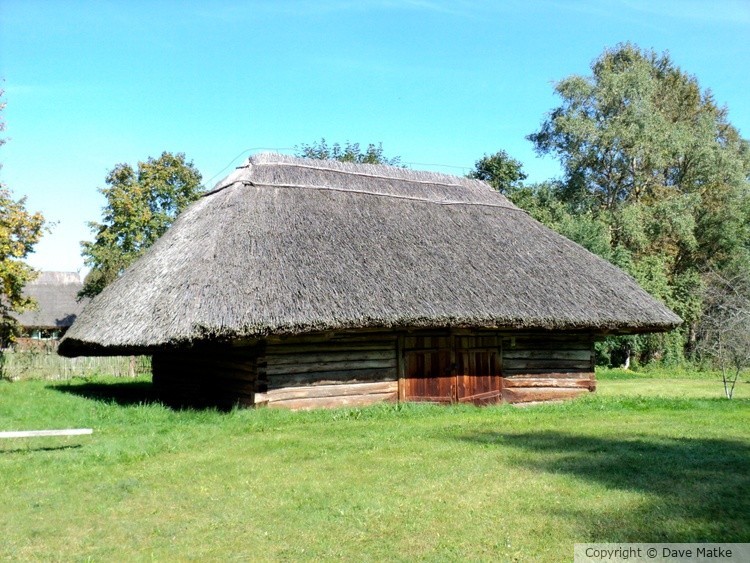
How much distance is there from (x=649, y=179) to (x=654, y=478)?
30.1 metres

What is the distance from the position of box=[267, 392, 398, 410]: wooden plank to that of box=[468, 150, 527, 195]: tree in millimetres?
24591

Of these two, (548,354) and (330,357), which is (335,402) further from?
(548,354)

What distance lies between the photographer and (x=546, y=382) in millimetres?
16578

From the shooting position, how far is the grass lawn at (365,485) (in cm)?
565

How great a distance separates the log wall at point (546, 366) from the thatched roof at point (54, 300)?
Result: 35.7 m

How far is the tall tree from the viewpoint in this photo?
105ft

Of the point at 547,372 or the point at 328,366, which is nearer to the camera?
the point at 328,366

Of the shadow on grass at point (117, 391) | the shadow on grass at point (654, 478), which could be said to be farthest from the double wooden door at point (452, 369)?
the shadow on grass at point (117, 391)

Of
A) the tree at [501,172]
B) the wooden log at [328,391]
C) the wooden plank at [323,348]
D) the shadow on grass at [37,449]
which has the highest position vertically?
the tree at [501,172]

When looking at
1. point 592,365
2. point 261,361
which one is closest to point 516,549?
point 261,361

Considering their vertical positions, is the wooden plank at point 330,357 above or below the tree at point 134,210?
below

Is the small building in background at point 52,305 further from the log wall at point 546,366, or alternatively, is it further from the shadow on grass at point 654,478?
the shadow on grass at point 654,478

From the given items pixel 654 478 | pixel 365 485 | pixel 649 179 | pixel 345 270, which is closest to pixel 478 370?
pixel 345 270

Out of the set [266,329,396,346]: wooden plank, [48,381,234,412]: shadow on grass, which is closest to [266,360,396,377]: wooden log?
[266,329,396,346]: wooden plank
